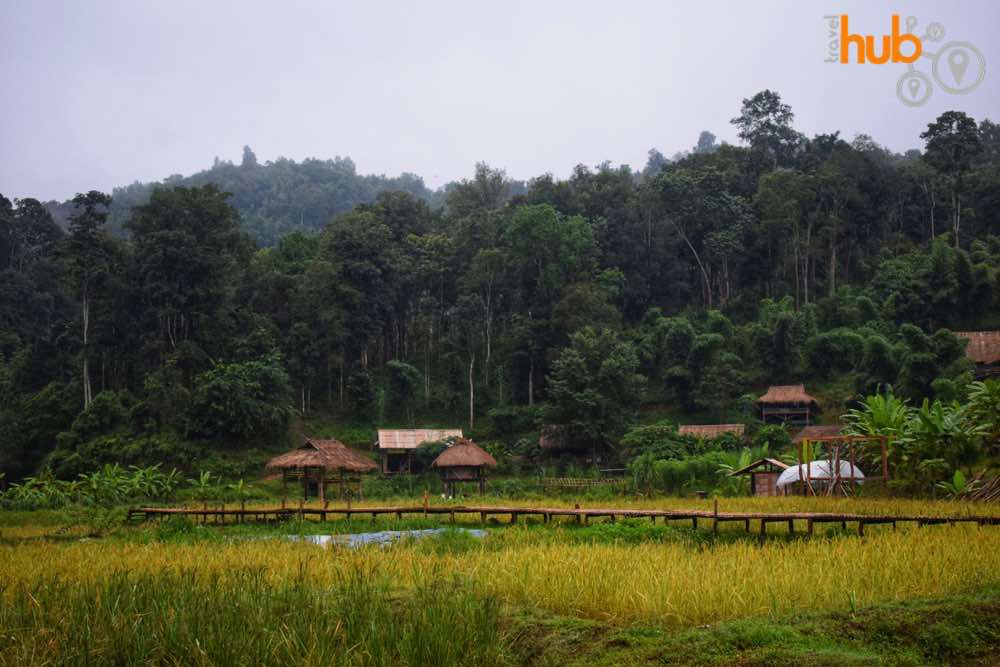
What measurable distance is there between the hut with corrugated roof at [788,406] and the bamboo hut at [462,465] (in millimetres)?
12406

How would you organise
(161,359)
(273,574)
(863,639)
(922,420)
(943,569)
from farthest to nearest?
(161,359) < (922,420) < (273,574) < (943,569) < (863,639)

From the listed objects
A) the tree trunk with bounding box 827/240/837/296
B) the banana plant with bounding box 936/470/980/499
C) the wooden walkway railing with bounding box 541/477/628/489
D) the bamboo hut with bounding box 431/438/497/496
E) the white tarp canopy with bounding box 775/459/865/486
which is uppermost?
the tree trunk with bounding box 827/240/837/296

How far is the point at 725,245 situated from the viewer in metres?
45.8

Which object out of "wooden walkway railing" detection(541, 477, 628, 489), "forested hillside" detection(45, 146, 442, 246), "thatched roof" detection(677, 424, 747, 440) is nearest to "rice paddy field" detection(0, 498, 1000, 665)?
"wooden walkway railing" detection(541, 477, 628, 489)

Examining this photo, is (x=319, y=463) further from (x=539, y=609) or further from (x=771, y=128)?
(x=771, y=128)

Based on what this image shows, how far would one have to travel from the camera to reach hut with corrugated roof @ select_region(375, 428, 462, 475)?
114 ft

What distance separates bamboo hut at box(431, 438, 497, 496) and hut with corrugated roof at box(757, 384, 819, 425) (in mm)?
12406

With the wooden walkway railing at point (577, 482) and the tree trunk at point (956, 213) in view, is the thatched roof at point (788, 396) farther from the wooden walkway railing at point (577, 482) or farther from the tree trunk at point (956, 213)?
the tree trunk at point (956, 213)

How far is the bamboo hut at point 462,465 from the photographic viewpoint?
1198 inches

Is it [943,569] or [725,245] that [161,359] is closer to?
[725,245]

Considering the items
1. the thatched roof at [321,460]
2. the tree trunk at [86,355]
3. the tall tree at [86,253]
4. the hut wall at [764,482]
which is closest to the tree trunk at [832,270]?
the hut wall at [764,482]

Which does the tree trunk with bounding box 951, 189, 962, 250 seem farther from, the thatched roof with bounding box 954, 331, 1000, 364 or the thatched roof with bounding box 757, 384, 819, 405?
the thatched roof with bounding box 757, 384, 819, 405

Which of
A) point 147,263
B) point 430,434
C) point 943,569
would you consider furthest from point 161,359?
point 943,569

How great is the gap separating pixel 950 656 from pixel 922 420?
12.6m
